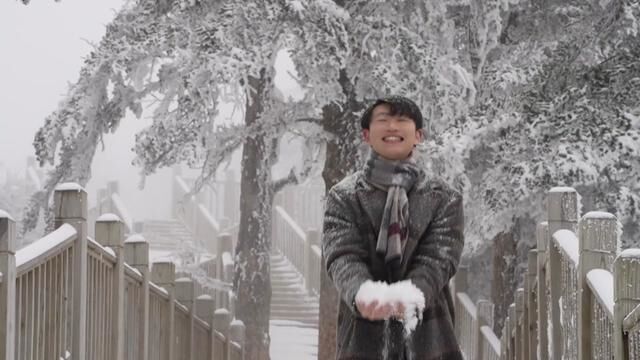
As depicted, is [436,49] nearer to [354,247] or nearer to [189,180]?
[354,247]

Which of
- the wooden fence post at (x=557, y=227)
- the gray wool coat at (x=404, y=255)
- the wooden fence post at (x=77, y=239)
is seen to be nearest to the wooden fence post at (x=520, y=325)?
the wooden fence post at (x=557, y=227)

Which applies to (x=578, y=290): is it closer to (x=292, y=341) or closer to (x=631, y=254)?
(x=631, y=254)

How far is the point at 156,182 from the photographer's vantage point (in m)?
50.8

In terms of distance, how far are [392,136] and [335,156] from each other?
920 centimetres

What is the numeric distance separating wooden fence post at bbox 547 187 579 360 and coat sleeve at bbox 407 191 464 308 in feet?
6.30

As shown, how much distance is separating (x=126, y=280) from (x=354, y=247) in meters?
3.59

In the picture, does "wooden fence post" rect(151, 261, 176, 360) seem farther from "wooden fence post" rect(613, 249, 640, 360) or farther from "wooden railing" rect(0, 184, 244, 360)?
"wooden fence post" rect(613, 249, 640, 360)

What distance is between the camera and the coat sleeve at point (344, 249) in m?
4.49

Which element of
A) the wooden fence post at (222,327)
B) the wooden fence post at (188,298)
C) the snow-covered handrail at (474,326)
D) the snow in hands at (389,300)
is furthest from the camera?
the snow-covered handrail at (474,326)

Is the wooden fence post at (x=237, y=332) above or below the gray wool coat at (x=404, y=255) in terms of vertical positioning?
below

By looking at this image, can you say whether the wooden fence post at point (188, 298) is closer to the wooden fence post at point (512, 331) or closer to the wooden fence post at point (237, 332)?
the wooden fence post at point (512, 331)

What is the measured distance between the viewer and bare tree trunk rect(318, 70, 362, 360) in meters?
13.7

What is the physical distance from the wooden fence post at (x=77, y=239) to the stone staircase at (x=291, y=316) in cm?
1353

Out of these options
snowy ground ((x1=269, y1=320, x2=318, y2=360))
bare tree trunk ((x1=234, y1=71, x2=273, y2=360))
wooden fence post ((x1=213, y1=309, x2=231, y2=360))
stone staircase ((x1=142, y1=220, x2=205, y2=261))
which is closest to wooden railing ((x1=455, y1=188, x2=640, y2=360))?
wooden fence post ((x1=213, y1=309, x2=231, y2=360))
